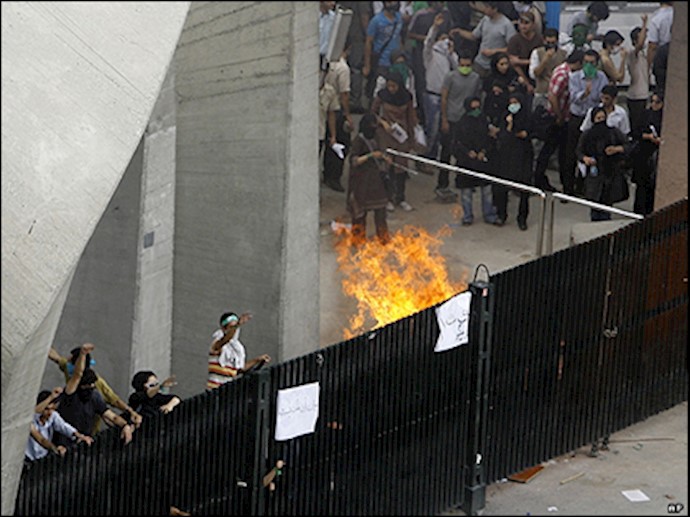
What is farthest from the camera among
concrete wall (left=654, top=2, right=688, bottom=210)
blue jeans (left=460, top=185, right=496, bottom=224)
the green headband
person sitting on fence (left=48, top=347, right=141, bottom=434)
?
blue jeans (left=460, top=185, right=496, bottom=224)

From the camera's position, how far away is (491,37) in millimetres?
18312

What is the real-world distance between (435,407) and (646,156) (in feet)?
18.7

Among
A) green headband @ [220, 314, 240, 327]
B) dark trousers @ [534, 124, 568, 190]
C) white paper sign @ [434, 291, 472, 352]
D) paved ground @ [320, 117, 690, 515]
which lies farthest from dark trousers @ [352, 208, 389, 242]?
white paper sign @ [434, 291, 472, 352]

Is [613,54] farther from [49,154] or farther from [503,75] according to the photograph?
[49,154]

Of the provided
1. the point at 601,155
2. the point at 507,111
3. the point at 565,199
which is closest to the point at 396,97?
the point at 507,111

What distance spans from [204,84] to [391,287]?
386 centimetres

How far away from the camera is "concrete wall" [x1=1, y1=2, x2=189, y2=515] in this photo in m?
6.54

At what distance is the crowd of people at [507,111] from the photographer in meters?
15.5

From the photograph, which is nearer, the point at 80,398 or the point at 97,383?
the point at 80,398

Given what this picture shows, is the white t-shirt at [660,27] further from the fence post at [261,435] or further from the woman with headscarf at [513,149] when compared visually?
the fence post at [261,435]

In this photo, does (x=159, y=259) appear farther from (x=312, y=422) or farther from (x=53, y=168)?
(x=53, y=168)

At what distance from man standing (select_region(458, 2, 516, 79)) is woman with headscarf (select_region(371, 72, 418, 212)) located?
1.27 meters

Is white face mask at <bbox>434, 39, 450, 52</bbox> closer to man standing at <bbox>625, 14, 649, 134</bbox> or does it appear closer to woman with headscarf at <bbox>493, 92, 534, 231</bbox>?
man standing at <bbox>625, 14, 649, 134</bbox>

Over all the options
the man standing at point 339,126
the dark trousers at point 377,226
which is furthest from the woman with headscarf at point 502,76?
the dark trousers at point 377,226
